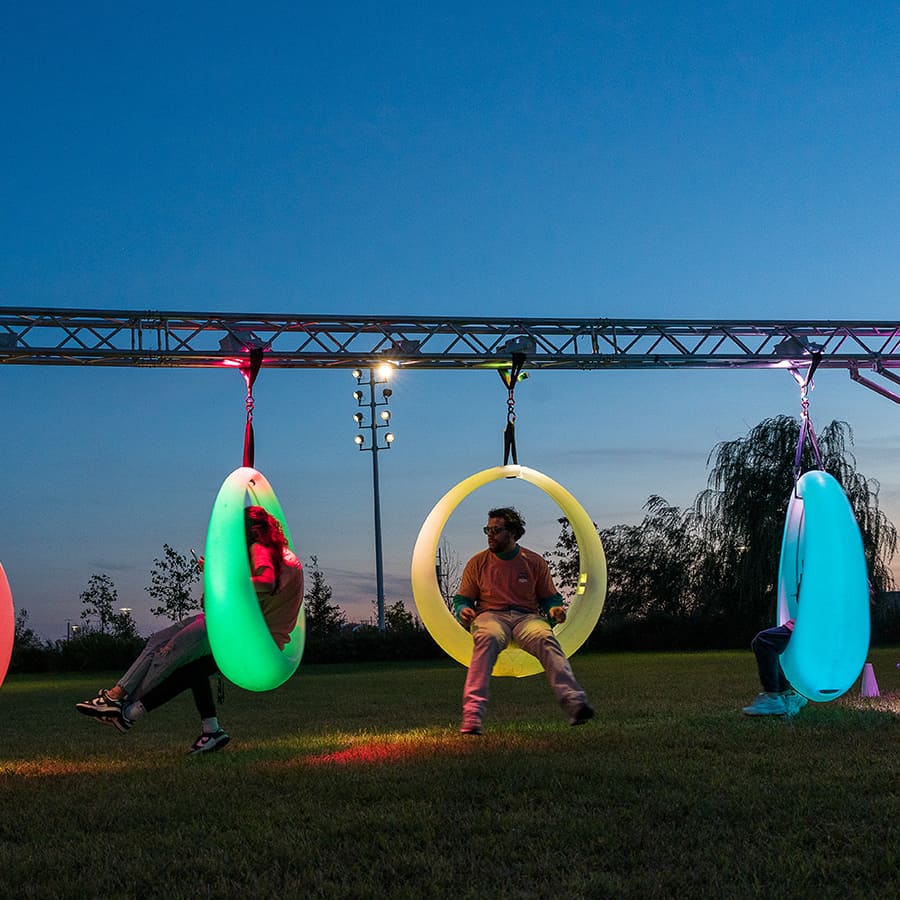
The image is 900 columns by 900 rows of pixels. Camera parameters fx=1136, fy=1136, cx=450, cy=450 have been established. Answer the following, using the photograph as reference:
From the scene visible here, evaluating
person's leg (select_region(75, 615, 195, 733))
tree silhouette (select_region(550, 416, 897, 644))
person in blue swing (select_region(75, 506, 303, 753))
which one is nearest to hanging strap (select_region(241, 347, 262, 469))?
person in blue swing (select_region(75, 506, 303, 753))

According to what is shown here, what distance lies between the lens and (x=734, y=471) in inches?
1411

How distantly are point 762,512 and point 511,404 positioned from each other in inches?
1035

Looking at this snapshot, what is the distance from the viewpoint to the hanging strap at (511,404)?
10023 mm

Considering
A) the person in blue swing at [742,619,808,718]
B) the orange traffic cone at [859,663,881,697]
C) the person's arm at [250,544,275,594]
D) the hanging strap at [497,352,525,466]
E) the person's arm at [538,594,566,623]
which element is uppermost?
the hanging strap at [497,352,525,466]

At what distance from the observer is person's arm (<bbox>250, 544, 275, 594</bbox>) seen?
27.5 feet

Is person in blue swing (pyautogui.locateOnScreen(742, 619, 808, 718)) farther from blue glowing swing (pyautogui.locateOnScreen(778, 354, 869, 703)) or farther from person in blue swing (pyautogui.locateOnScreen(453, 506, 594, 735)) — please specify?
person in blue swing (pyautogui.locateOnScreen(453, 506, 594, 735))

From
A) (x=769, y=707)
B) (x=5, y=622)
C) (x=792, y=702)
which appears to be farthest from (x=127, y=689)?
(x=792, y=702)

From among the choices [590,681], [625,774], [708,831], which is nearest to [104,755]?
[625,774]

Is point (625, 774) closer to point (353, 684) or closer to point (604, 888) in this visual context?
point (604, 888)

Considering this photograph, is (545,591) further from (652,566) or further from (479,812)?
(652,566)

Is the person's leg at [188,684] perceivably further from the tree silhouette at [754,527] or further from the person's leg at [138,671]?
the tree silhouette at [754,527]

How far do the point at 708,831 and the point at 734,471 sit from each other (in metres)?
31.6

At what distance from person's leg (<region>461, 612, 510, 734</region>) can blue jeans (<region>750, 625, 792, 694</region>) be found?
2.25 meters

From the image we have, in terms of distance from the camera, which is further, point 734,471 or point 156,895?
point 734,471
